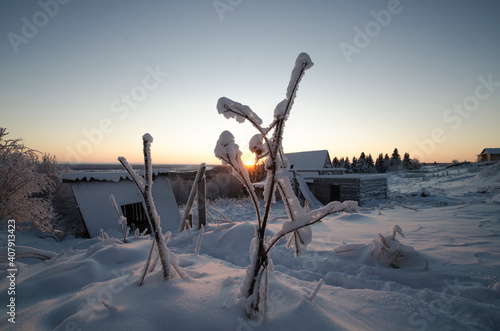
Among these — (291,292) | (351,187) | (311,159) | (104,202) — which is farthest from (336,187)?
(291,292)

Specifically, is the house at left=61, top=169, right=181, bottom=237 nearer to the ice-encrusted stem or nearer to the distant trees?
the ice-encrusted stem

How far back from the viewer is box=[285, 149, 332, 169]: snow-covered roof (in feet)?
89.3

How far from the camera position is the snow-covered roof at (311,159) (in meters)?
27.2

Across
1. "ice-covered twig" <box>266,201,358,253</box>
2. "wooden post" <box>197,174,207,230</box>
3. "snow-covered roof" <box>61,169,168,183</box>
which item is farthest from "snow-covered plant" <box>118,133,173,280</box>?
"snow-covered roof" <box>61,169,168,183</box>

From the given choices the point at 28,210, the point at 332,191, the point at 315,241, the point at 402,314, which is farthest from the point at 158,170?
the point at 332,191

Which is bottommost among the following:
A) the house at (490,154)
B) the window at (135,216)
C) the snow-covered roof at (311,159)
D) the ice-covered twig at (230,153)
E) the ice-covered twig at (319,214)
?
the window at (135,216)

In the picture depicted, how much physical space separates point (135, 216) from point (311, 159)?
23.8 metres

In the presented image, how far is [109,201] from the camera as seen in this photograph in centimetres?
775

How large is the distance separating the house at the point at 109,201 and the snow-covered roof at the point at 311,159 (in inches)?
763

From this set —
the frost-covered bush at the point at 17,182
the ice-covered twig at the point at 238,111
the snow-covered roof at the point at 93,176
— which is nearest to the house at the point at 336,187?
the snow-covered roof at the point at 93,176

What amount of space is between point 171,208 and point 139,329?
28.6ft

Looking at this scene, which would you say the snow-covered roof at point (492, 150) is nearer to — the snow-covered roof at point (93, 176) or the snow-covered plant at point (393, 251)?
the snow-covered plant at point (393, 251)

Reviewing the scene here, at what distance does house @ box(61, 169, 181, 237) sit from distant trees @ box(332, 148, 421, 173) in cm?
5751

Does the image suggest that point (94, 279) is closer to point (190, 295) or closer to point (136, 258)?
point (136, 258)
